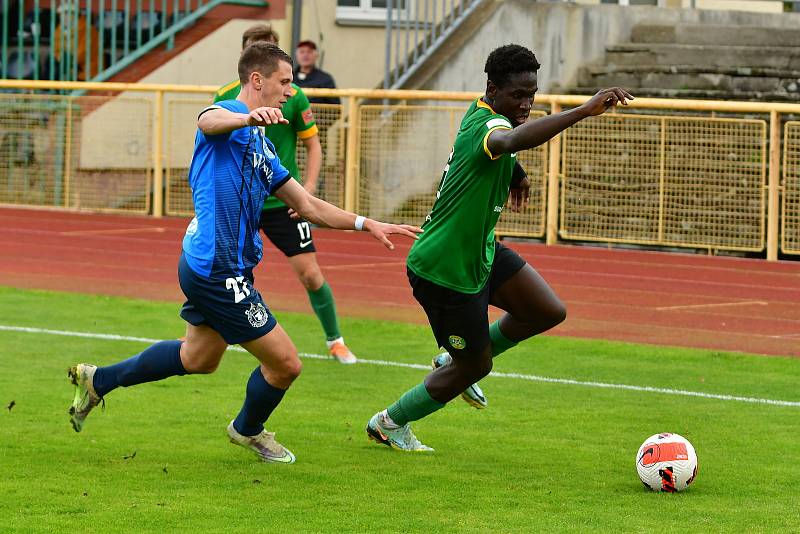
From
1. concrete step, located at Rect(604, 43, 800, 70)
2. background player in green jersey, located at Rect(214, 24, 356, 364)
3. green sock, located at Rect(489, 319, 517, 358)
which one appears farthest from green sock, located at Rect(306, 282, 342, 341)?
concrete step, located at Rect(604, 43, 800, 70)

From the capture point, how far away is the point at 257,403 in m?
6.85

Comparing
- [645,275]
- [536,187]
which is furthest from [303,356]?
[536,187]

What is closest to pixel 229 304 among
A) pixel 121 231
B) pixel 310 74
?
pixel 121 231

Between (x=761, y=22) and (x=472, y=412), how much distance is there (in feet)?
52.0

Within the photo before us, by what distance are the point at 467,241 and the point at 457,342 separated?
0.50m

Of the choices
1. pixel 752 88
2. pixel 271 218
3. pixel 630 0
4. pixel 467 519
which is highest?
pixel 630 0

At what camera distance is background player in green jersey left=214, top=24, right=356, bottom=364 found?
992 cm

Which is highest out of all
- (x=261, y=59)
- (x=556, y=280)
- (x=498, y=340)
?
(x=261, y=59)

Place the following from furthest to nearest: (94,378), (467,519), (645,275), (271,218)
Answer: (645,275), (271,218), (94,378), (467,519)

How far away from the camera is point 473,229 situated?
683 centimetres

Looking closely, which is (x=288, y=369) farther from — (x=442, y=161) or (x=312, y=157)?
(x=442, y=161)

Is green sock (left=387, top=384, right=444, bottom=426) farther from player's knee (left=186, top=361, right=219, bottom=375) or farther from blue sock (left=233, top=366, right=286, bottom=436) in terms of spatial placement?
player's knee (left=186, top=361, right=219, bottom=375)

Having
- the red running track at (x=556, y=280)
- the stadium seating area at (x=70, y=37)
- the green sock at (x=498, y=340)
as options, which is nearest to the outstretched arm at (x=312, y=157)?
the red running track at (x=556, y=280)

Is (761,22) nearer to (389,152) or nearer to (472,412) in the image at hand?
(389,152)
